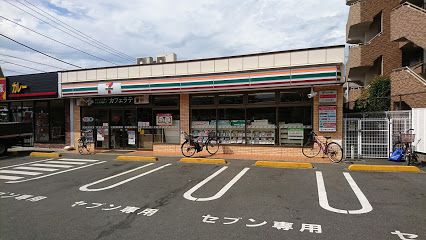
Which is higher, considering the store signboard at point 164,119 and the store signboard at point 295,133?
the store signboard at point 164,119

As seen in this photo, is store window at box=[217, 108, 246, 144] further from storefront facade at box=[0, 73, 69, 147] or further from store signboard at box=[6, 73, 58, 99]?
store signboard at box=[6, 73, 58, 99]

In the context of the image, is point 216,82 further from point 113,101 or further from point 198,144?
point 113,101

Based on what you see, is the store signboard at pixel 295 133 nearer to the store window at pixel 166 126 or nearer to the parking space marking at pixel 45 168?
the store window at pixel 166 126

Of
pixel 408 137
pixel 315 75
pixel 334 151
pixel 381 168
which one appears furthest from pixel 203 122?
pixel 408 137

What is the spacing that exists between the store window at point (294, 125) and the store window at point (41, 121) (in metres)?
14.6

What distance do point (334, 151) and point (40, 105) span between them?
697 inches

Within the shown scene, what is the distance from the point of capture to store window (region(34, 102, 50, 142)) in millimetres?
19125

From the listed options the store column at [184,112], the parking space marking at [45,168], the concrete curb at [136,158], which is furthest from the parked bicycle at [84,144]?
the store column at [184,112]

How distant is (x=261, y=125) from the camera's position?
45.5 feet

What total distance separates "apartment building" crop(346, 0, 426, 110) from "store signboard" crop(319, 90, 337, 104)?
312cm

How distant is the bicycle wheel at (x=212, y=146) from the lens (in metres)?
14.3

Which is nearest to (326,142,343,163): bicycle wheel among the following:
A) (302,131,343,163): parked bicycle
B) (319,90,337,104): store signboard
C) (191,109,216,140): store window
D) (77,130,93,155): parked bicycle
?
(302,131,343,163): parked bicycle

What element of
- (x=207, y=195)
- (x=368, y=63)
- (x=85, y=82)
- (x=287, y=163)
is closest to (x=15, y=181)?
(x=207, y=195)

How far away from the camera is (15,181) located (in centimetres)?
976
